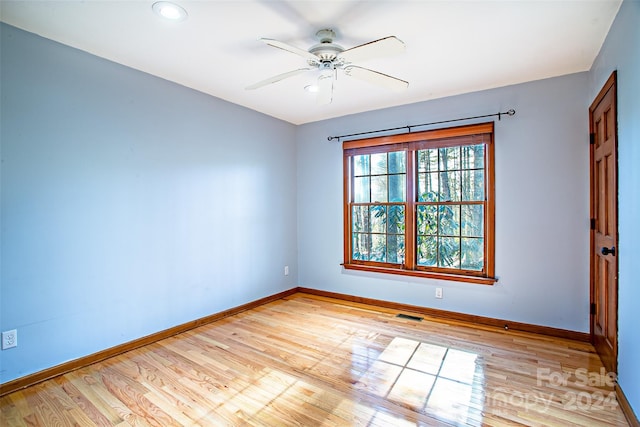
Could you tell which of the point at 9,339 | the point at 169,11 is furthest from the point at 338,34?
the point at 9,339

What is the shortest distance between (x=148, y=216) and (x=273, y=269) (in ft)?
6.34

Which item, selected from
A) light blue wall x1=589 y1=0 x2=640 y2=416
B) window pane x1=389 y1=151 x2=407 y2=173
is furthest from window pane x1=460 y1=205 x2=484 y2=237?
light blue wall x1=589 y1=0 x2=640 y2=416

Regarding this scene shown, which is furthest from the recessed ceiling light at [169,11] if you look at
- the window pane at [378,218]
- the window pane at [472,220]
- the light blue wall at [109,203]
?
the window pane at [472,220]

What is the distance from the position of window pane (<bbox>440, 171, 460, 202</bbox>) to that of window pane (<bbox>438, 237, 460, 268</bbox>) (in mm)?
477

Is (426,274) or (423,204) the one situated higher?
(423,204)

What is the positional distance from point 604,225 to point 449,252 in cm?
148

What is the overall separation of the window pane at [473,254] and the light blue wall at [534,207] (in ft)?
0.60

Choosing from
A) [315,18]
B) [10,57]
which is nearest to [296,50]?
[315,18]

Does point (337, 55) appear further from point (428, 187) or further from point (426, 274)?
point (426, 274)

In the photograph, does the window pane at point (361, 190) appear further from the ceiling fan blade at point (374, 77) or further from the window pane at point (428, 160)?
the ceiling fan blade at point (374, 77)

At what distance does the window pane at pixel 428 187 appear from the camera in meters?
3.89

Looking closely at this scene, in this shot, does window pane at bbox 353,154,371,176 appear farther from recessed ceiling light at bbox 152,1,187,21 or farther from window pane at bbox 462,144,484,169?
recessed ceiling light at bbox 152,1,187,21

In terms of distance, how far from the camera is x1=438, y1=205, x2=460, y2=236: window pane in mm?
3760

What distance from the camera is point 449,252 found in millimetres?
3816
